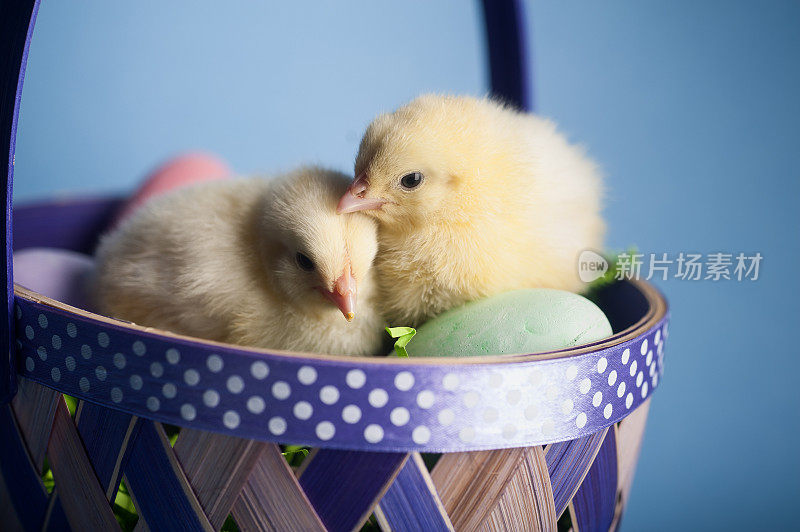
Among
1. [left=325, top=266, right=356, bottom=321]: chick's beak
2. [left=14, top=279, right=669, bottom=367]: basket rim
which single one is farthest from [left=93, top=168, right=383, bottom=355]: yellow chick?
[left=14, top=279, right=669, bottom=367]: basket rim

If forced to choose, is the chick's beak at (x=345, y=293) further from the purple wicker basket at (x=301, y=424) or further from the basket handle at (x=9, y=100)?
the basket handle at (x=9, y=100)

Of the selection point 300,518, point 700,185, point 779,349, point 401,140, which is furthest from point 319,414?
point 779,349

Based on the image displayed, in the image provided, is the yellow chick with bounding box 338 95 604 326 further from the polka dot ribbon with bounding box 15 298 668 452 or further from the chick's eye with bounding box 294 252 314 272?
the polka dot ribbon with bounding box 15 298 668 452

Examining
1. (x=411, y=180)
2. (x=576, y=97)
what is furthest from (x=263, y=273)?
(x=576, y=97)

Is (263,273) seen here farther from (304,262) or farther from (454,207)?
(454,207)

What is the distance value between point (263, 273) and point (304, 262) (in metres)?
0.08

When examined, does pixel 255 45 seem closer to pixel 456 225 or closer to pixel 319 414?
pixel 456 225

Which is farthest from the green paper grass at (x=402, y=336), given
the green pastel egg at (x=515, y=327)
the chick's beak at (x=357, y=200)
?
the chick's beak at (x=357, y=200)

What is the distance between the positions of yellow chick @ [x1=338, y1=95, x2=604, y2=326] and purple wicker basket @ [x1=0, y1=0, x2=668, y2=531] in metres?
0.16

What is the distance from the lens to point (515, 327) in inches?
26.0

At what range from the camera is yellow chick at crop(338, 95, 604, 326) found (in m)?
0.69

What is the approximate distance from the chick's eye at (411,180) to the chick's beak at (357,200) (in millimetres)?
28

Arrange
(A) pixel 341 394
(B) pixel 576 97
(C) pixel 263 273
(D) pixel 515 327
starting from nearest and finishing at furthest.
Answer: (A) pixel 341 394, (D) pixel 515 327, (C) pixel 263 273, (B) pixel 576 97

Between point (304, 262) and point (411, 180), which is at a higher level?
point (411, 180)
